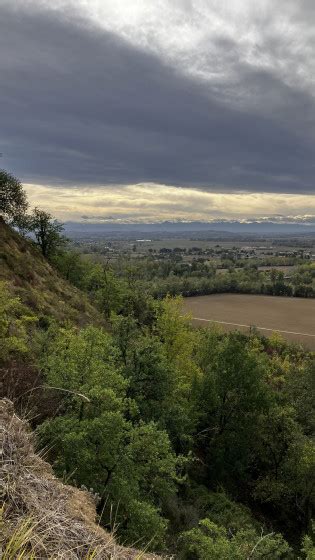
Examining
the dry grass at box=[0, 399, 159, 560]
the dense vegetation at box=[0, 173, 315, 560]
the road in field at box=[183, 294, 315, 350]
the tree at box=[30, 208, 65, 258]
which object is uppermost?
the tree at box=[30, 208, 65, 258]

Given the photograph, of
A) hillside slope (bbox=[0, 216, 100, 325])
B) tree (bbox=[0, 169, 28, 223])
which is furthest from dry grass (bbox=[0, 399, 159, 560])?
tree (bbox=[0, 169, 28, 223])

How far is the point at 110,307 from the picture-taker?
57812 mm

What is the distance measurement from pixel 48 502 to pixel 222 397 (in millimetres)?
30283

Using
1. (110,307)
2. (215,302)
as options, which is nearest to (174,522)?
(110,307)

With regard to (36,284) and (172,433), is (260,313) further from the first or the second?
(172,433)

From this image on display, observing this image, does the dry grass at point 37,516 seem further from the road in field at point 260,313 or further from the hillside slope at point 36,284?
the road in field at point 260,313

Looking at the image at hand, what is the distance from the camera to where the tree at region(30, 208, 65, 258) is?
57.3 m

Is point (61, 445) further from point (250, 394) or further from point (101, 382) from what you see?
point (250, 394)

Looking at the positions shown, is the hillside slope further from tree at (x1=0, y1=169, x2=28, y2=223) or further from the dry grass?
the dry grass

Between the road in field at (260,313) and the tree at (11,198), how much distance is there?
137ft

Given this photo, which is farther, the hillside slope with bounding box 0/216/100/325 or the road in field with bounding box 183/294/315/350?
the road in field with bounding box 183/294/315/350

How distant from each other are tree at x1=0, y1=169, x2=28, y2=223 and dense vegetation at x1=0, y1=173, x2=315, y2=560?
19032 mm

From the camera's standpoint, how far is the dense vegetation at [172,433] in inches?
532

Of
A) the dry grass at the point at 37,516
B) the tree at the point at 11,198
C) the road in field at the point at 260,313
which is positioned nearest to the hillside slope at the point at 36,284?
the tree at the point at 11,198
